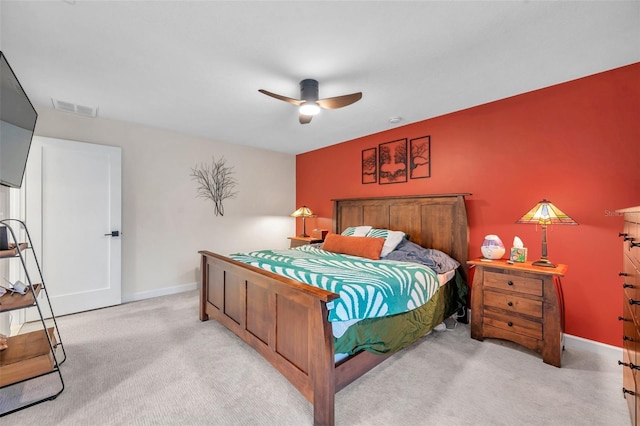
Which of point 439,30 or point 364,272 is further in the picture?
point 364,272

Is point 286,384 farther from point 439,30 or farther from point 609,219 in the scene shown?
point 609,219

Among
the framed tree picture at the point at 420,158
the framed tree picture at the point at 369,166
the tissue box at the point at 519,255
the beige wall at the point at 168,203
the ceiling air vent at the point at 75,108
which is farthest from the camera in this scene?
the framed tree picture at the point at 369,166

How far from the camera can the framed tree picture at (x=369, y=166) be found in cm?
415

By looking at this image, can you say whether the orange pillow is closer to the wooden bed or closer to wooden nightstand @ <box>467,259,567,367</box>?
the wooden bed

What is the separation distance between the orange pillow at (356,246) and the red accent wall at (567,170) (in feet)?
3.62

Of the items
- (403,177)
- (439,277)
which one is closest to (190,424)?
(439,277)

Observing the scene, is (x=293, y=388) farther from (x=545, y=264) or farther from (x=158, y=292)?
(x=158, y=292)

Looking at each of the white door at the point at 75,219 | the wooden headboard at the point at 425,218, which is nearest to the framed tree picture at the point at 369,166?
the wooden headboard at the point at 425,218

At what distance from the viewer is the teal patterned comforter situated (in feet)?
5.86

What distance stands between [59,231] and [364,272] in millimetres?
3586

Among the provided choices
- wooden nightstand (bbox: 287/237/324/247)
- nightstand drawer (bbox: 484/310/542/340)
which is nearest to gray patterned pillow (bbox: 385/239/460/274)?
nightstand drawer (bbox: 484/310/542/340)

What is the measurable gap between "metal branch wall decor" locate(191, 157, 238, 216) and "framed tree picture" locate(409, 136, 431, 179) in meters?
2.96

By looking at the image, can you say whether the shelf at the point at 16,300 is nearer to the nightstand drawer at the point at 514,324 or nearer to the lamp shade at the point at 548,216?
the nightstand drawer at the point at 514,324

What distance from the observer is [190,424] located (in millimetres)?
1599
